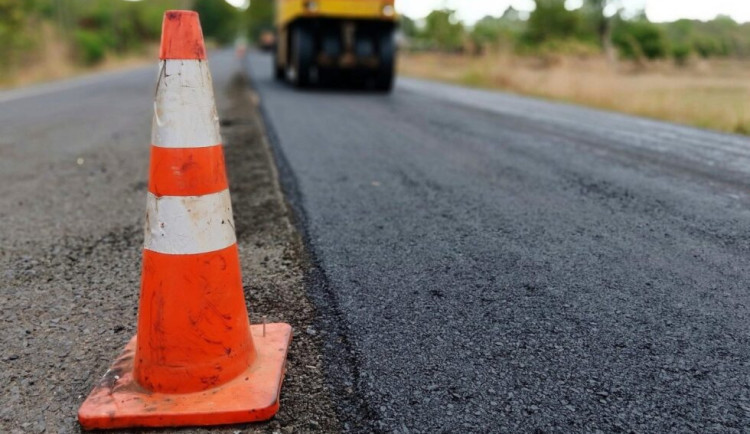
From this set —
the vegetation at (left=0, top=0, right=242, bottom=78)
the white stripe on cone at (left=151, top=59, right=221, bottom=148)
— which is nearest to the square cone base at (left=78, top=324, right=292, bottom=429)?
the white stripe on cone at (left=151, top=59, right=221, bottom=148)

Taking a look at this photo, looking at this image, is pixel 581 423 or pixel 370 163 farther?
pixel 370 163

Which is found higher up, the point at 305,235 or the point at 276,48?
the point at 276,48

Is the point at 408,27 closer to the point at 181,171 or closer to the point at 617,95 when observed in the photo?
the point at 617,95

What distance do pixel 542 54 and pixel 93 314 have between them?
2868 centimetres

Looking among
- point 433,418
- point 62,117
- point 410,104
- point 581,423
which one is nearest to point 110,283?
point 433,418

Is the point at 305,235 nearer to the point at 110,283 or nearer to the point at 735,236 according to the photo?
the point at 110,283

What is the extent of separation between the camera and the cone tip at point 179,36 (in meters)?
1.58

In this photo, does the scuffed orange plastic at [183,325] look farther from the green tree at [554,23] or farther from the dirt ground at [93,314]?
the green tree at [554,23]

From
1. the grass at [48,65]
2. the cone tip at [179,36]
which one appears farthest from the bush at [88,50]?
the cone tip at [179,36]

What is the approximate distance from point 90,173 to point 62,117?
4.08 metres

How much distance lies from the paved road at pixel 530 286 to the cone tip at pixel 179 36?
956 millimetres

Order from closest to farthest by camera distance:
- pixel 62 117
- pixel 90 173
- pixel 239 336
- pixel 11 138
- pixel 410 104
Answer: pixel 239 336 < pixel 90 173 < pixel 11 138 < pixel 62 117 < pixel 410 104

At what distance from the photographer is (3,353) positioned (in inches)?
71.3

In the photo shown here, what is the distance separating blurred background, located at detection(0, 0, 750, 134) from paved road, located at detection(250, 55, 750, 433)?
4762 millimetres
